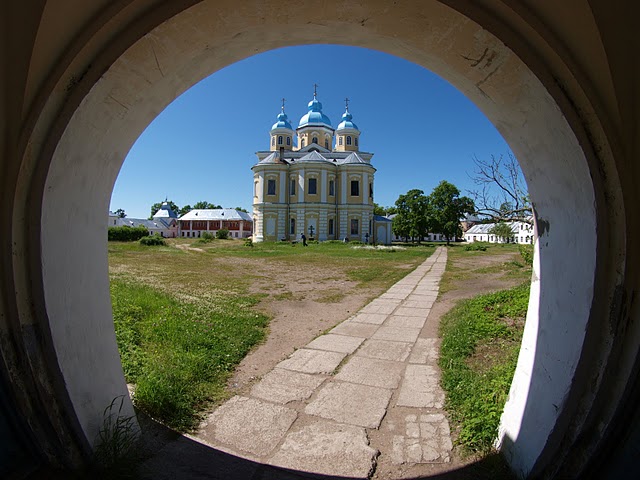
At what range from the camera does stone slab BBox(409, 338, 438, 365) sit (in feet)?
14.3

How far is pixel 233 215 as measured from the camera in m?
71.4

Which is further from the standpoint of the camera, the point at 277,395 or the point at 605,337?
the point at 277,395

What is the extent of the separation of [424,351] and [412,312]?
2.49m

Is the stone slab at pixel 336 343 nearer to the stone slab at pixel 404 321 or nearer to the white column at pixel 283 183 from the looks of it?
the stone slab at pixel 404 321

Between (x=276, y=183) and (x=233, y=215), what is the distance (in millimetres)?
35207

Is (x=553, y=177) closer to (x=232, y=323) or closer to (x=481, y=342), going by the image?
(x=481, y=342)

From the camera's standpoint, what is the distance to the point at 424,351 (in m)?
4.69

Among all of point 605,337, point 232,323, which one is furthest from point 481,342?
point 232,323

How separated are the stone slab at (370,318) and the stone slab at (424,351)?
3.98 feet

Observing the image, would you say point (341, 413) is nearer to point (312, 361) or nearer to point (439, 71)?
point (312, 361)

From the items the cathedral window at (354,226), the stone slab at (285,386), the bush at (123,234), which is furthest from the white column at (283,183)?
the stone slab at (285,386)

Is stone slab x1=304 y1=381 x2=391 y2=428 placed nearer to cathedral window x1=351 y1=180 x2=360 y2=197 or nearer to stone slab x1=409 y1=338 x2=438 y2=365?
stone slab x1=409 y1=338 x2=438 y2=365

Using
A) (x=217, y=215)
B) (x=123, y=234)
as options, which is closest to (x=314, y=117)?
(x=123, y=234)

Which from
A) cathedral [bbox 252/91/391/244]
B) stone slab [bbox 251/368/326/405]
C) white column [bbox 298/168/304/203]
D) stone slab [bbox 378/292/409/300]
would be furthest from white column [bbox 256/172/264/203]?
stone slab [bbox 251/368/326/405]
